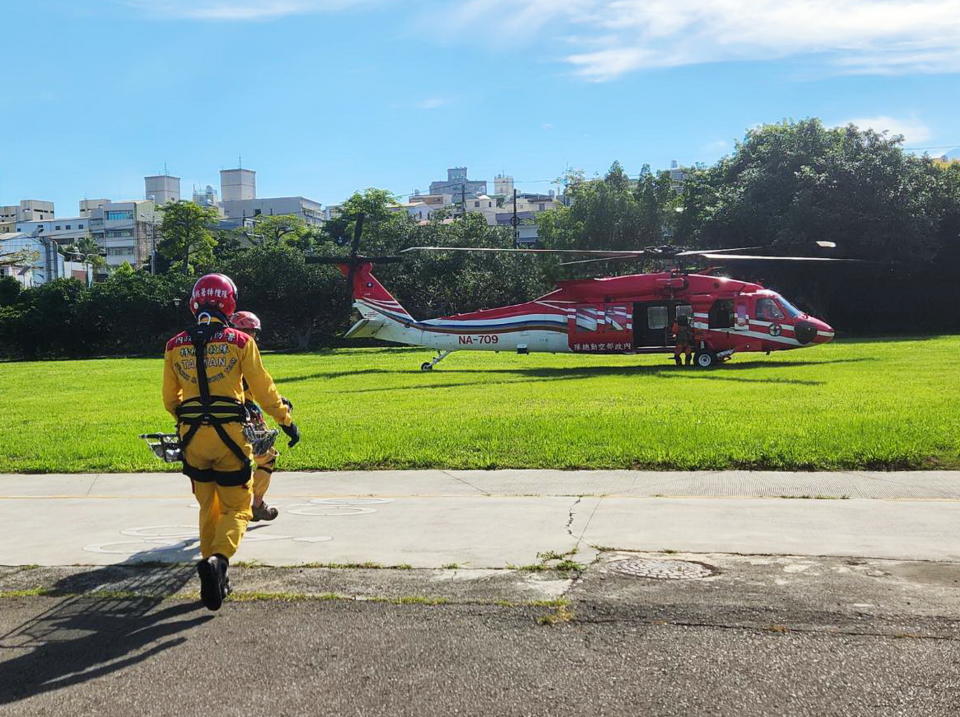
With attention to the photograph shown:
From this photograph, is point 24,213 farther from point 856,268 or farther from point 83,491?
point 83,491

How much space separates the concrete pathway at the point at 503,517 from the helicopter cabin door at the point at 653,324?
15.8m

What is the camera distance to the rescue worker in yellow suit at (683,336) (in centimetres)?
2412

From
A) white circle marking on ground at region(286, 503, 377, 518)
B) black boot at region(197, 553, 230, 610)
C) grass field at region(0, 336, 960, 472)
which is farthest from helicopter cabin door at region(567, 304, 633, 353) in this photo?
black boot at region(197, 553, 230, 610)

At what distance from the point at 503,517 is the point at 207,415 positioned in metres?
2.92

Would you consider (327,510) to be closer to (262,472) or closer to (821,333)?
(262,472)

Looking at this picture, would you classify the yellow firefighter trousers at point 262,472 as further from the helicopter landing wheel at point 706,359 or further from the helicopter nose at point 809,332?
the helicopter nose at point 809,332

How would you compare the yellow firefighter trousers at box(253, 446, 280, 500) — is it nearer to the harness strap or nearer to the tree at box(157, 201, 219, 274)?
the harness strap

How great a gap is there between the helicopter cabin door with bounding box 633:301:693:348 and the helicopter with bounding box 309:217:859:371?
0.09 ft

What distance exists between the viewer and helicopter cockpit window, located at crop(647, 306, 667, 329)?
24828 mm

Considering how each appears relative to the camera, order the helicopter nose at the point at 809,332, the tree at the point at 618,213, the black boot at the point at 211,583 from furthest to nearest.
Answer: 1. the tree at the point at 618,213
2. the helicopter nose at the point at 809,332
3. the black boot at the point at 211,583

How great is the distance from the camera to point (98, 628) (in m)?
5.22

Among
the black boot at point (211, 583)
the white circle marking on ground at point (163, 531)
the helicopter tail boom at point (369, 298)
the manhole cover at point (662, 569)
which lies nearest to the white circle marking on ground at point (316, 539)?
the white circle marking on ground at point (163, 531)

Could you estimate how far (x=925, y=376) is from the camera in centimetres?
1823

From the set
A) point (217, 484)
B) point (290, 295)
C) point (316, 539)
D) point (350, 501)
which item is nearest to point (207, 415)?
point (217, 484)
